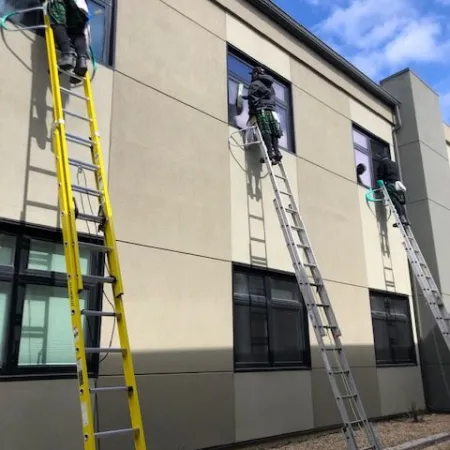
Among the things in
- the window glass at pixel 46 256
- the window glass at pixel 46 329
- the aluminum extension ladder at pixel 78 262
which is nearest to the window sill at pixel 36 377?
the window glass at pixel 46 329

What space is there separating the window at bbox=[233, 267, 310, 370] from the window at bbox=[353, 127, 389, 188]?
3.55 metres

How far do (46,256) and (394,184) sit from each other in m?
7.34

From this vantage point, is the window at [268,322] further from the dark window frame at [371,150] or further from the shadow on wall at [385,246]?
the dark window frame at [371,150]

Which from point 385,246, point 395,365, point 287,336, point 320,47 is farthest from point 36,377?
point 320,47

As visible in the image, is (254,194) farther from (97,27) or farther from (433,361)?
(433,361)

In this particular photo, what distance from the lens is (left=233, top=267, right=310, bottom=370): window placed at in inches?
265

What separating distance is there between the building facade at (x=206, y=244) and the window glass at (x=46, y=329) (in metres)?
0.01

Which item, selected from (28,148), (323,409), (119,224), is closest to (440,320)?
(323,409)

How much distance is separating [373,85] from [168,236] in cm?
690

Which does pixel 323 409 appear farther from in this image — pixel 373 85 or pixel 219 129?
pixel 373 85

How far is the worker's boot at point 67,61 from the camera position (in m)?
5.14

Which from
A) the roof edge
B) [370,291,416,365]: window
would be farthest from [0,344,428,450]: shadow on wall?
the roof edge

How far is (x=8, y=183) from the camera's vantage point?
479 cm

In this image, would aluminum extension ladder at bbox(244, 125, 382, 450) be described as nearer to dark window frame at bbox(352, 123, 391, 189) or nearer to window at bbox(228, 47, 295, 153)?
window at bbox(228, 47, 295, 153)
